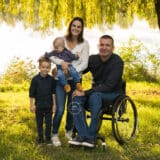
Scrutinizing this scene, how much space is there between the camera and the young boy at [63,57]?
22.5 feet

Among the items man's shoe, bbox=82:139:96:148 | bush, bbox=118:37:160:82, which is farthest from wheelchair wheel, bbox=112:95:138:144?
bush, bbox=118:37:160:82

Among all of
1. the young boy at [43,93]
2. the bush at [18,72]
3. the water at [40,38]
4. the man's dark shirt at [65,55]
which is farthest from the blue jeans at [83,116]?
the water at [40,38]

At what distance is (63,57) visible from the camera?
6949mm

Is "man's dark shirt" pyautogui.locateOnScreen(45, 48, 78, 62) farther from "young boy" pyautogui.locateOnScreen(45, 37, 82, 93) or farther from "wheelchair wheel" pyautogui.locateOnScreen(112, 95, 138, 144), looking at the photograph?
"wheelchair wheel" pyautogui.locateOnScreen(112, 95, 138, 144)

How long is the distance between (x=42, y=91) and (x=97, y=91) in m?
0.68

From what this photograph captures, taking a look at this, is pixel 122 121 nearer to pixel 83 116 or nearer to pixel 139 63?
pixel 83 116

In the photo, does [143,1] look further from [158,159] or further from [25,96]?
[158,159]

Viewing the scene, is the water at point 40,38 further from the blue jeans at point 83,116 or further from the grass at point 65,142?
the blue jeans at point 83,116

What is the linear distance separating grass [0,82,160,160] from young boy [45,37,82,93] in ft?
2.57

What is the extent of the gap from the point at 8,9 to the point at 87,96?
5334 mm

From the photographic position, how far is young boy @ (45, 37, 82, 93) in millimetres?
6871

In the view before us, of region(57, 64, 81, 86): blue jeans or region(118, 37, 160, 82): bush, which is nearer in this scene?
region(57, 64, 81, 86): blue jeans

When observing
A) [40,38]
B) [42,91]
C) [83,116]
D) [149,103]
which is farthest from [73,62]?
[40,38]

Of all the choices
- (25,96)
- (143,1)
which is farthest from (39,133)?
(143,1)
